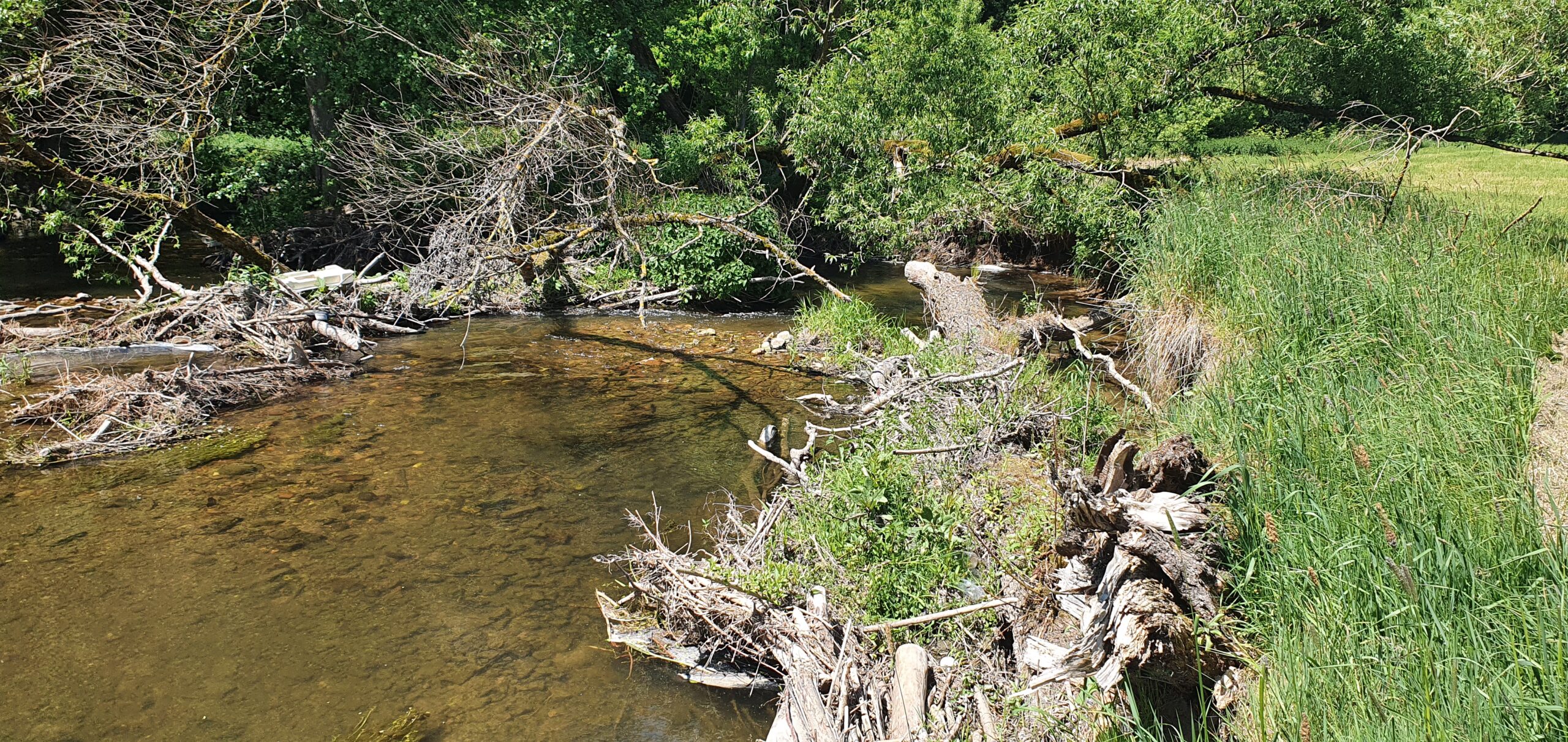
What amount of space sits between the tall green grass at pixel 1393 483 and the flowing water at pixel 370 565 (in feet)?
8.26

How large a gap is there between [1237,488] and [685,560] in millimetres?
2890

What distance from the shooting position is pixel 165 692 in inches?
175

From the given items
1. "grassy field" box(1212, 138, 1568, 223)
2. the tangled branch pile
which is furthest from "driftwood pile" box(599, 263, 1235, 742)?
"grassy field" box(1212, 138, 1568, 223)

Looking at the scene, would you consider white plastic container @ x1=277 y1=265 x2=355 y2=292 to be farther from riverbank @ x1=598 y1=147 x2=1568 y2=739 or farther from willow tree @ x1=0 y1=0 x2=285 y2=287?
riverbank @ x1=598 y1=147 x2=1568 y2=739

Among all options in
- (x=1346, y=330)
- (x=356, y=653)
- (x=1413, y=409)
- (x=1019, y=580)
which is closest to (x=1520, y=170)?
(x=1346, y=330)

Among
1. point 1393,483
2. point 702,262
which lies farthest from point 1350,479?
point 702,262

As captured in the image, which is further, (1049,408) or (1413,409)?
(1049,408)

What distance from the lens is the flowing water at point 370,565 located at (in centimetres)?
439

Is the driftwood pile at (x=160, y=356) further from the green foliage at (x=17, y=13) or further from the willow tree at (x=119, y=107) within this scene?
the green foliage at (x=17, y=13)

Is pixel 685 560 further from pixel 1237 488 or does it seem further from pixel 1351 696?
pixel 1351 696

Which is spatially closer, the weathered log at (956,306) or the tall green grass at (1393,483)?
the tall green grass at (1393,483)

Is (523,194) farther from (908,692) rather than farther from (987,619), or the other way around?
(908,692)

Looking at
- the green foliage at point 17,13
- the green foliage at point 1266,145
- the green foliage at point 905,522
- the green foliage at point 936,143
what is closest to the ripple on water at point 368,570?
the green foliage at point 905,522

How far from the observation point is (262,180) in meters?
14.5
